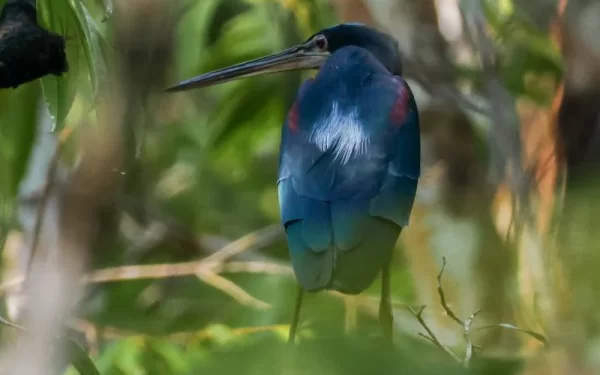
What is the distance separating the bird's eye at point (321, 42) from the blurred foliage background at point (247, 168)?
0.50 ft

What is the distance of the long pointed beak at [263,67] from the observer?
604 mm

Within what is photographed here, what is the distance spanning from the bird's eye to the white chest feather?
61 millimetres

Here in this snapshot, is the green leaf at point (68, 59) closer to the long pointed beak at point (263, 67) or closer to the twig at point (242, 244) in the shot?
the long pointed beak at point (263, 67)

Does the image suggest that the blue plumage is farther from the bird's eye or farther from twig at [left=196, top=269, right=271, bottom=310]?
twig at [left=196, top=269, right=271, bottom=310]

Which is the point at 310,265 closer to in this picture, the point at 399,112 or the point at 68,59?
the point at 399,112

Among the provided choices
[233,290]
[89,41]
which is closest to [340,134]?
[89,41]

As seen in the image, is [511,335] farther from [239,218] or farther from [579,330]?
[239,218]

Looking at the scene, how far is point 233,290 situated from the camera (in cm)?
126

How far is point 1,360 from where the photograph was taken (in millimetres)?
1146

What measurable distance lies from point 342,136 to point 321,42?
0.10 m

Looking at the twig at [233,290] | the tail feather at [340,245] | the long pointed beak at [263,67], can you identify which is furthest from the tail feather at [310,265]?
the twig at [233,290]

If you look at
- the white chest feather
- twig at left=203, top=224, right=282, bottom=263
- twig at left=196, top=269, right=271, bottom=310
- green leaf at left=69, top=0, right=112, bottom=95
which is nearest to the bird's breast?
the white chest feather

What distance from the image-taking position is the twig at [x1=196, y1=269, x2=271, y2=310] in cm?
112

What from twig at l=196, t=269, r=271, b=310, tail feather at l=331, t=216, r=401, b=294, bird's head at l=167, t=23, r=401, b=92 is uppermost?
bird's head at l=167, t=23, r=401, b=92
